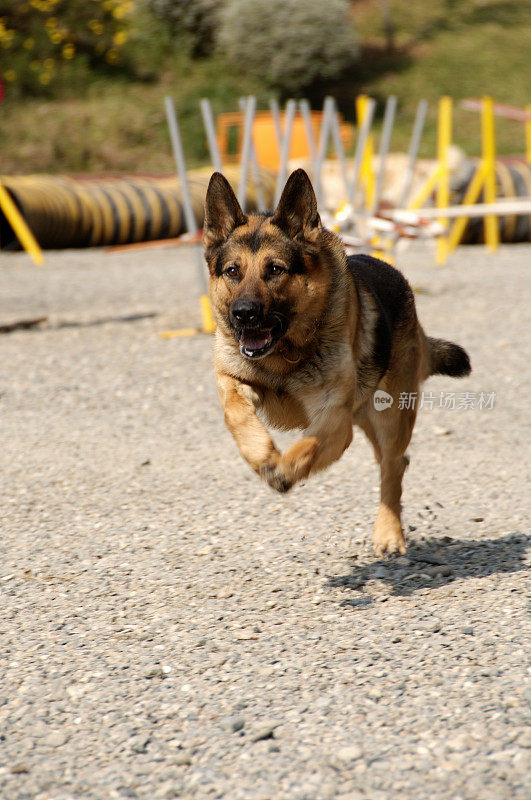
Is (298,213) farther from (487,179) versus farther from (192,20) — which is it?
(192,20)

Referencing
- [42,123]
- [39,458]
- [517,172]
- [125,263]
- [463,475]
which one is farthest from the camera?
[42,123]

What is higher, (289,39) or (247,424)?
(247,424)

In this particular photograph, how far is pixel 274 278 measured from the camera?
11.4 ft

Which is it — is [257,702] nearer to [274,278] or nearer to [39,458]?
[274,278]

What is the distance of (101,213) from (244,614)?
1370 cm

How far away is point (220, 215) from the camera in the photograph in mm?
3744

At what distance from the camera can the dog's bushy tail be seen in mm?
4423

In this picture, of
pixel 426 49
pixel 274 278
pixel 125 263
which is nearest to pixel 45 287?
pixel 125 263

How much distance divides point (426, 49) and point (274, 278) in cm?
3000

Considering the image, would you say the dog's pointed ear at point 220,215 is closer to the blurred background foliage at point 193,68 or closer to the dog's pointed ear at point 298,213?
the dog's pointed ear at point 298,213

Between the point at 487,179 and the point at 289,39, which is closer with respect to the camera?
the point at 487,179

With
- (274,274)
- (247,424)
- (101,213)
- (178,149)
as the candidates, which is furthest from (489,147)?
(247,424)

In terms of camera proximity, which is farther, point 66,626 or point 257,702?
point 66,626

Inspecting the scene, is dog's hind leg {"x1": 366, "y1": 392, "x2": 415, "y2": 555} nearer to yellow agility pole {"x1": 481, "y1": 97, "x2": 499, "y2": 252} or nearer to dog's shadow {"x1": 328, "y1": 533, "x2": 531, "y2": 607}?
dog's shadow {"x1": 328, "y1": 533, "x2": 531, "y2": 607}
